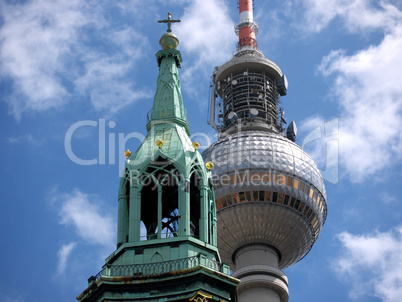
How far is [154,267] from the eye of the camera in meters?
52.7

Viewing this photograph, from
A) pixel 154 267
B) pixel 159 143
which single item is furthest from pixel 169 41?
pixel 154 267

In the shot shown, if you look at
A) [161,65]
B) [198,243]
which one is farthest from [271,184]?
[198,243]

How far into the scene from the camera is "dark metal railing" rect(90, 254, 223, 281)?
52.4m

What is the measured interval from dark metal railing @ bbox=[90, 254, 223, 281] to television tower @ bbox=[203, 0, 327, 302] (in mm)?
62662

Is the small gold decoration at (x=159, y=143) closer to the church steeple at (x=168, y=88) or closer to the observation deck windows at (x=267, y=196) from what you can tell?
the church steeple at (x=168, y=88)

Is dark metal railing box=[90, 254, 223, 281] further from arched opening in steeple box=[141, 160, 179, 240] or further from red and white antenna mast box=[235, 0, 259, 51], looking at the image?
red and white antenna mast box=[235, 0, 259, 51]

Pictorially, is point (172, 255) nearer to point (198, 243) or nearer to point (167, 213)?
point (198, 243)

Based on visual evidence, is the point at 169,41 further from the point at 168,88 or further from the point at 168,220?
the point at 168,220

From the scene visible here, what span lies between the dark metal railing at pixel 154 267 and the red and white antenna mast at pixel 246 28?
293ft

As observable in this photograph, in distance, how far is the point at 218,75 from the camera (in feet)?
451

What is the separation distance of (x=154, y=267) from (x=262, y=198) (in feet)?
216

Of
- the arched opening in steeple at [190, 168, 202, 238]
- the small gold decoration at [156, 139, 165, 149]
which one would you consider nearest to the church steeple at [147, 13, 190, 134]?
the small gold decoration at [156, 139, 165, 149]

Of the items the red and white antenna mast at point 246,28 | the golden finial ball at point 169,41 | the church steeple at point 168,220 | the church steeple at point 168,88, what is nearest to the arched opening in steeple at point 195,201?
the church steeple at point 168,220

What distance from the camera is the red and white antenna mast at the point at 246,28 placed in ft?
461
